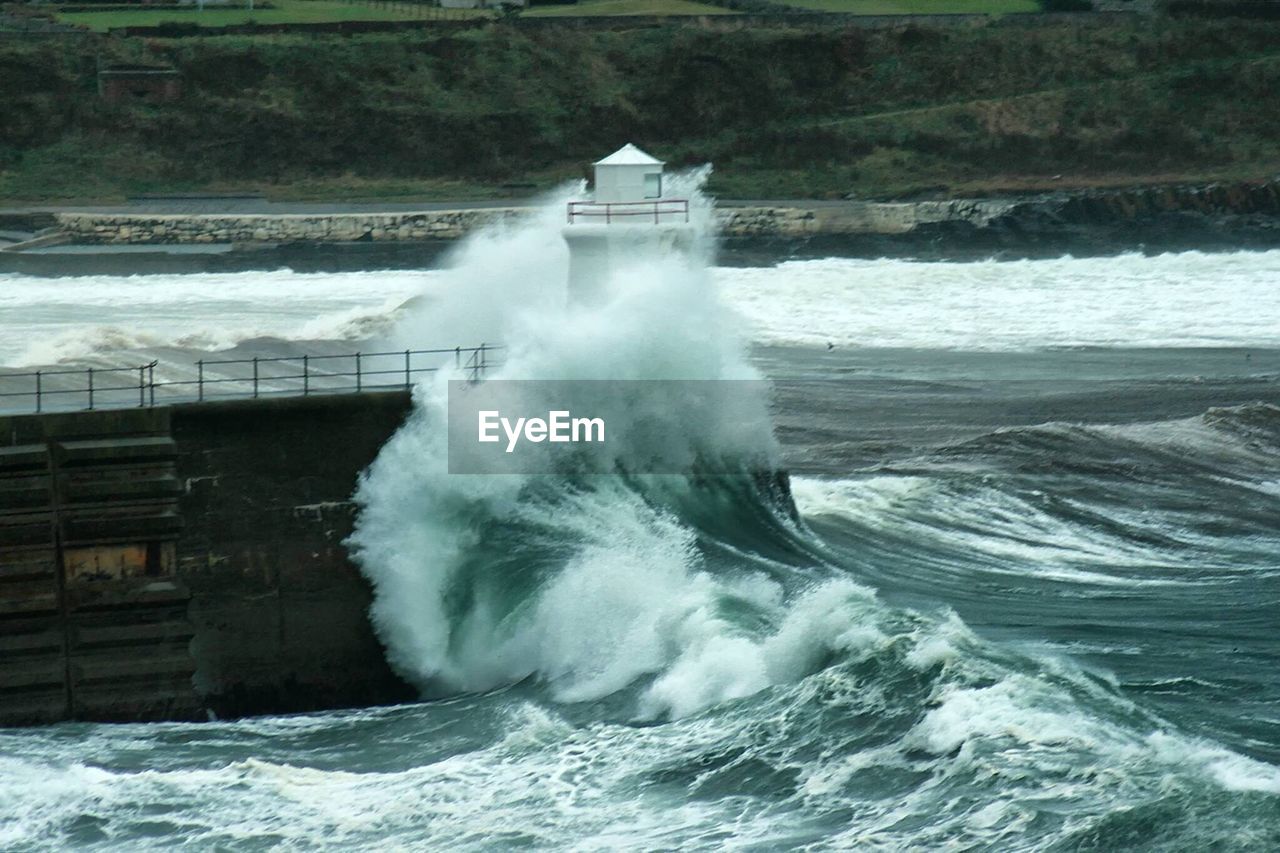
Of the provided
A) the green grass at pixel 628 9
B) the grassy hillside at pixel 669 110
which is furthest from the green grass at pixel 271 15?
the grassy hillside at pixel 669 110

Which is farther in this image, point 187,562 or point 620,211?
point 620,211

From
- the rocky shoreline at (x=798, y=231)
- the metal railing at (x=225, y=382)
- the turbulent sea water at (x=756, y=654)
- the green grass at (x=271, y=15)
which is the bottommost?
the turbulent sea water at (x=756, y=654)

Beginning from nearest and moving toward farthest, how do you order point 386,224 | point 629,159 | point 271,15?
point 629,159, point 386,224, point 271,15

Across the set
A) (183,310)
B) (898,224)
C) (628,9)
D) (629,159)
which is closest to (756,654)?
(629,159)

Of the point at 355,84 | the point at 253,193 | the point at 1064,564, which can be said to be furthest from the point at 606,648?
the point at 355,84

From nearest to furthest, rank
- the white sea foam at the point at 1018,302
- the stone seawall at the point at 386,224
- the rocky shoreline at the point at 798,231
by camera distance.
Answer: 1. the white sea foam at the point at 1018,302
2. the rocky shoreline at the point at 798,231
3. the stone seawall at the point at 386,224

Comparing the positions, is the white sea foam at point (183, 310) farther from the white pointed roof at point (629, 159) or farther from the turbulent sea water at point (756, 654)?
the white pointed roof at point (629, 159)

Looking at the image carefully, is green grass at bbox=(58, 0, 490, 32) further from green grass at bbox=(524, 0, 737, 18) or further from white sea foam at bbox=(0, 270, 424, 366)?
white sea foam at bbox=(0, 270, 424, 366)

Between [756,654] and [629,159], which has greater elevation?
[629,159]

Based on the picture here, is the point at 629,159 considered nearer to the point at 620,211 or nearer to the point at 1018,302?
the point at 620,211
